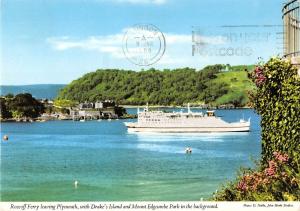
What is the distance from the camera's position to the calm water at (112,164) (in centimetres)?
1631

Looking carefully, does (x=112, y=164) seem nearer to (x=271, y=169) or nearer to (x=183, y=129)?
(x=271, y=169)

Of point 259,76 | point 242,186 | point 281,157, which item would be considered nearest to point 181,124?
point 259,76

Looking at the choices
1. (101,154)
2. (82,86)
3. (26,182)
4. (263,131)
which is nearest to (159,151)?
(101,154)

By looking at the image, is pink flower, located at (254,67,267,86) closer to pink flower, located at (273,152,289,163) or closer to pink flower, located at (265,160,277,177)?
pink flower, located at (273,152,289,163)

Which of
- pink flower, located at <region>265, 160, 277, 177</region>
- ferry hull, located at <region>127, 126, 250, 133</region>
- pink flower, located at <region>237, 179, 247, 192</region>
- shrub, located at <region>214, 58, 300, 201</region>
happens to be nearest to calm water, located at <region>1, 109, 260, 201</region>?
ferry hull, located at <region>127, 126, 250, 133</region>

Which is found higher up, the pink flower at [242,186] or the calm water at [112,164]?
the pink flower at [242,186]

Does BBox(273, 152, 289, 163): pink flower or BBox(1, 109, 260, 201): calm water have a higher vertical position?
BBox(273, 152, 289, 163): pink flower

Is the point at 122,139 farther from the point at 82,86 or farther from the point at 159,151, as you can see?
the point at 82,86

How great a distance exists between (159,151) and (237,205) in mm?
18387

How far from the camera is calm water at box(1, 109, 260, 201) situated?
16.3 m

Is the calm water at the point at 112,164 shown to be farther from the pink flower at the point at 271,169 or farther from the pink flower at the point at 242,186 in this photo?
the pink flower at the point at 271,169

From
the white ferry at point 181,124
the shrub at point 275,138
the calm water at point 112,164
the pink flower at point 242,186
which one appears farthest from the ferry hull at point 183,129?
the pink flower at point 242,186

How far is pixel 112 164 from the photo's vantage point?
20812 millimetres

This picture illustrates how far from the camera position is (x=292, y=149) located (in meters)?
7.62
